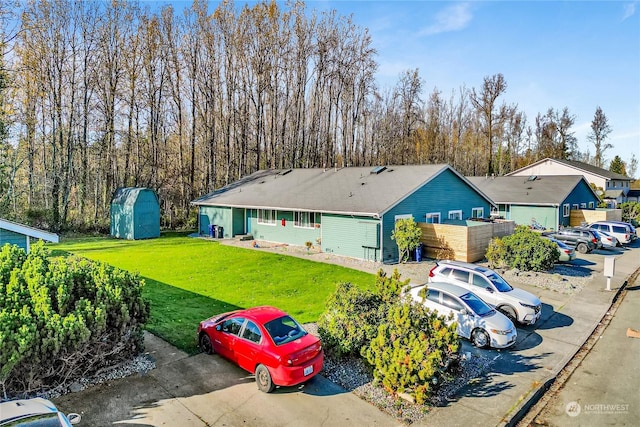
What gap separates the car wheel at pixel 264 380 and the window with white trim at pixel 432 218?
16.6 metres

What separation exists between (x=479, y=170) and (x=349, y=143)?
26.9 metres

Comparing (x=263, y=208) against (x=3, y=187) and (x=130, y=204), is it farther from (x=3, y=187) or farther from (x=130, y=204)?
(x=3, y=187)

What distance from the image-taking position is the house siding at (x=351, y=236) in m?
19.5

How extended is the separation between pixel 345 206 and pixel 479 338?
11612 millimetres

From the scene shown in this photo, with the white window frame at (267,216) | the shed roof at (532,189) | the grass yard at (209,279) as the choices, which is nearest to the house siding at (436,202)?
the grass yard at (209,279)

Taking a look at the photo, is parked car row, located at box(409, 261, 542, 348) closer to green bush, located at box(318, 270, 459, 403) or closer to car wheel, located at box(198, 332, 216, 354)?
green bush, located at box(318, 270, 459, 403)

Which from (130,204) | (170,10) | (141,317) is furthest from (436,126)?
(141,317)

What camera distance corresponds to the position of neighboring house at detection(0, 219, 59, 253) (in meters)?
10.7

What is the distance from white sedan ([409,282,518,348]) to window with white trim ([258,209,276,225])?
15576 mm

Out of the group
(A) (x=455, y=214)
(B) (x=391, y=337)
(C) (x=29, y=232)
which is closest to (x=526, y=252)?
(A) (x=455, y=214)

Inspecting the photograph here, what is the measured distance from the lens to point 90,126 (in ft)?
103

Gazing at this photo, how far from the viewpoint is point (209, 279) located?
16.1 metres

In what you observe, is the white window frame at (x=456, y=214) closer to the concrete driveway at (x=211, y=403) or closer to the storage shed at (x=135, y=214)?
the concrete driveway at (x=211, y=403)

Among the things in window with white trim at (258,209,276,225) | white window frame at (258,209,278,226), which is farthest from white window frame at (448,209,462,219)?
window with white trim at (258,209,276,225)
